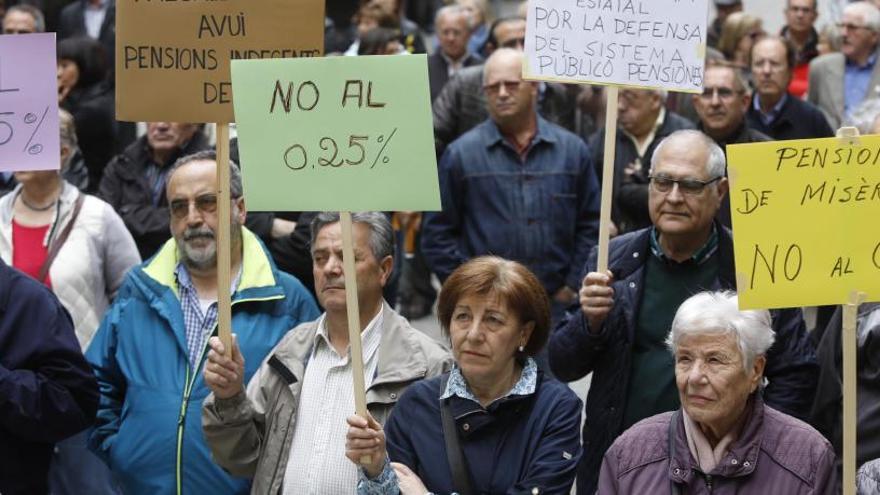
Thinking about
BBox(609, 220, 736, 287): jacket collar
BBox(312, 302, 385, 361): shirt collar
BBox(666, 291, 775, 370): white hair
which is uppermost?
BBox(609, 220, 736, 287): jacket collar

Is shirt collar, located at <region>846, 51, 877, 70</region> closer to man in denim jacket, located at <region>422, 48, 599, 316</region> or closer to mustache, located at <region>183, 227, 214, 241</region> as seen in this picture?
man in denim jacket, located at <region>422, 48, 599, 316</region>

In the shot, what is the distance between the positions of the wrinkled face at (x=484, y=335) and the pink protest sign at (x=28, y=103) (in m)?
1.52

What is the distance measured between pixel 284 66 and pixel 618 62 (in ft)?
4.37

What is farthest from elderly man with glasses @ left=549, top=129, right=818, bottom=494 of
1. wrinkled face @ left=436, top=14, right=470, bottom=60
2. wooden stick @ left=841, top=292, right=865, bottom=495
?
wrinkled face @ left=436, top=14, right=470, bottom=60

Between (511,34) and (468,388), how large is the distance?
6.39 metres

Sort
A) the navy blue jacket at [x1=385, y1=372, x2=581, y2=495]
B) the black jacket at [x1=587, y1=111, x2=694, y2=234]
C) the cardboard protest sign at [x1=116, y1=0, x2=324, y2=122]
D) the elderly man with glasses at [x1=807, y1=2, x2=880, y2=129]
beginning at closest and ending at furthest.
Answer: the navy blue jacket at [x1=385, y1=372, x2=581, y2=495]
the cardboard protest sign at [x1=116, y1=0, x2=324, y2=122]
the black jacket at [x1=587, y1=111, x2=694, y2=234]
the elderly man with glasses at [x1=807, y1=2, x2=880, y2=129]

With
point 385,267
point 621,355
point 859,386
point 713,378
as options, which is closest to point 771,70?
point 859,386

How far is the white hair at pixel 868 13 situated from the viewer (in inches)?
464

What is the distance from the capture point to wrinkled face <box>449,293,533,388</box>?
5.19 metres

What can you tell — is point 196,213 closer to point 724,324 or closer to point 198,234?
point 198,234

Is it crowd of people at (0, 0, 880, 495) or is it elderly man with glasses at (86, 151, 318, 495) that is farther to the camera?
elderly man with glasses at (86, 151, 318, 495)

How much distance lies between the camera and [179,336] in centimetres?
611

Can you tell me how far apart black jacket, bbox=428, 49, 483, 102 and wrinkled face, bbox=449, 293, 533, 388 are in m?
6.65

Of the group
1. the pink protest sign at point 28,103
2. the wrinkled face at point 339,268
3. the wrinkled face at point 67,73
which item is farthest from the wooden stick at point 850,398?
the wrinkled face at point 67,73
